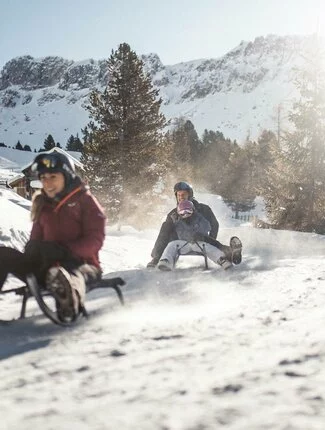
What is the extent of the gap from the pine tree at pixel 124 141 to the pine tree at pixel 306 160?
286 inches

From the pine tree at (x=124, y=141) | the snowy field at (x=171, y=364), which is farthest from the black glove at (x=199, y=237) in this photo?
the pine tree at (x=124, y=141)

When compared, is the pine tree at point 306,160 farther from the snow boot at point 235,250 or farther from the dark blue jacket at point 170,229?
the snow boot at point 235,250

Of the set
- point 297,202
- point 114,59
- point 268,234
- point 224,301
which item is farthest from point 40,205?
point 114,59

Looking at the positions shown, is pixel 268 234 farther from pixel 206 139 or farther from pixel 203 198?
pixel 206 139

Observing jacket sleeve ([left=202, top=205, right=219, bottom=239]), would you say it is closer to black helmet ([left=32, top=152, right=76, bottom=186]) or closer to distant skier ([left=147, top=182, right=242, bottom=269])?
distant skier ([left=147, top=182, right=242, bottom=269])

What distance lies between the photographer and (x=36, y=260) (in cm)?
379

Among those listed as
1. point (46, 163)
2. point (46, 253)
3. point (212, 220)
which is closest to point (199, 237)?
point (212, 220)

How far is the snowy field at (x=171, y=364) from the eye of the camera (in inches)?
81.4

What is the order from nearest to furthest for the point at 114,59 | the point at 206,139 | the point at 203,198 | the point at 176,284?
the point at 176,284, the point at 114,59, the point at 203,198, the point at 206,139

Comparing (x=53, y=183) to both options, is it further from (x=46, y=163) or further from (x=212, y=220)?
(x=212, y=220)

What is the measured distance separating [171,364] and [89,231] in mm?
1881

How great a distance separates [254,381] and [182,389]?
43 cm

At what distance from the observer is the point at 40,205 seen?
439 centimetres

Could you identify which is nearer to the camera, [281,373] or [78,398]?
[78,398]
